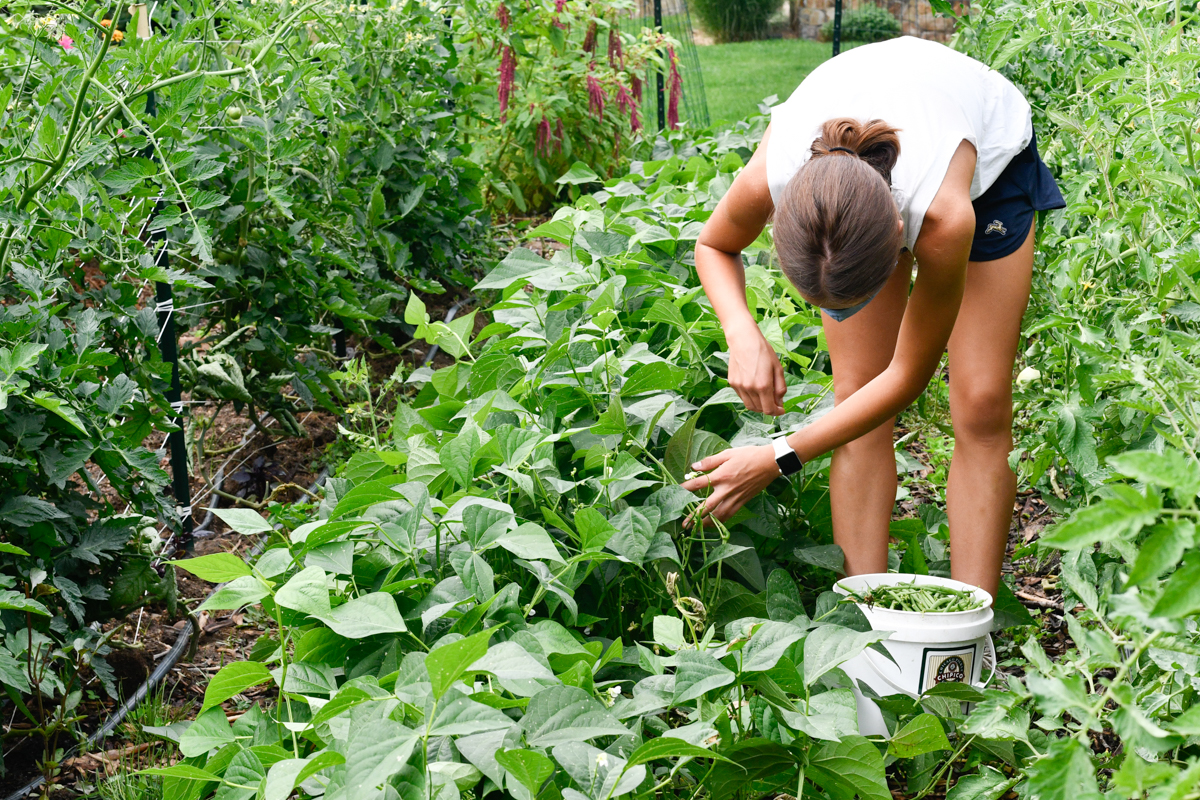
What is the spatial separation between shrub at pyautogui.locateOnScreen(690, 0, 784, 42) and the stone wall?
1.30 ft

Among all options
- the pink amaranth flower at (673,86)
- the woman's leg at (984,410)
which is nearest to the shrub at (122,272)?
the woman's leg at (984,410)

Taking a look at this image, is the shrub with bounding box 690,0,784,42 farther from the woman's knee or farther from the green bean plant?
the woman's knee

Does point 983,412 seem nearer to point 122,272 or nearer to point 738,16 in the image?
point 122,272

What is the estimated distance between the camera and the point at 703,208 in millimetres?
3100

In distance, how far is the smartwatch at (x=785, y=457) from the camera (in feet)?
5.99

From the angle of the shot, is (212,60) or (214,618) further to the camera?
(212,60)

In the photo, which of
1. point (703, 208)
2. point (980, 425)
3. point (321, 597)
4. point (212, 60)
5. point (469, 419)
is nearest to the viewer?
point (321, 597)

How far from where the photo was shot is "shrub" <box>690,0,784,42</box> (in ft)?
41.0

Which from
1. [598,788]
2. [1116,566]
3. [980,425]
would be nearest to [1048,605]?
[980,425]

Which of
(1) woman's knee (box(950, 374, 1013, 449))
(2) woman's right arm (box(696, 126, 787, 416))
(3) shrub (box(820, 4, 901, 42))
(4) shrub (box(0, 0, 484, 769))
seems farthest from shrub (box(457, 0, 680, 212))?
(3) shrub (box(820, 4, 901, 42))

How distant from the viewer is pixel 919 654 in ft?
5.62

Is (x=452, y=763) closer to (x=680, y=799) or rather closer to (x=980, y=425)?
(x=680, y=799)

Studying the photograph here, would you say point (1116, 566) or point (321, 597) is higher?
point (321, 597)

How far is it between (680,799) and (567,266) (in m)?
1.33
